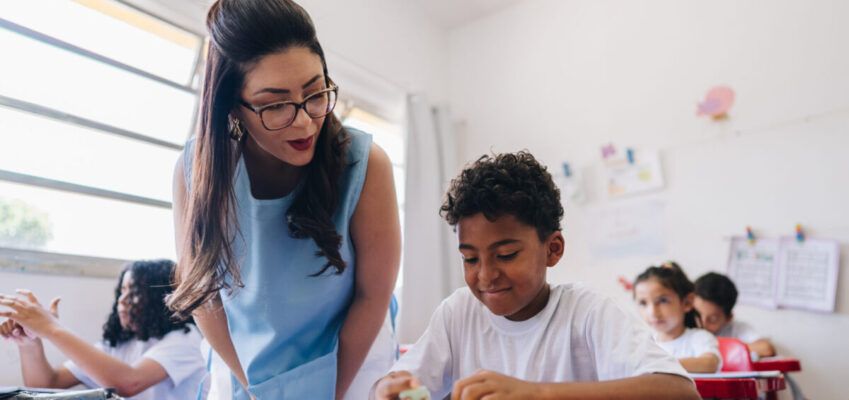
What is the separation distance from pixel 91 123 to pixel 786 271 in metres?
3.09

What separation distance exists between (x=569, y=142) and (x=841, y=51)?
1381mm

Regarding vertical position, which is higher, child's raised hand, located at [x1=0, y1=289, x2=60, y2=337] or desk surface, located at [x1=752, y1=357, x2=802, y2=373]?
child's raised hand, located at [x1=0, y1=289, x2=60, y2=337]

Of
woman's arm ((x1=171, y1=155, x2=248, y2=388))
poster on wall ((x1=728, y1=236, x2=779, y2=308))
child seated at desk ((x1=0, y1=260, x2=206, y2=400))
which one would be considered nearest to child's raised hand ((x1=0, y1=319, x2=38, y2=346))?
child seated at desk ((x1=0, y1=260, x2=206, y2=400))

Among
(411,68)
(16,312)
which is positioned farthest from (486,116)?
(16,312)

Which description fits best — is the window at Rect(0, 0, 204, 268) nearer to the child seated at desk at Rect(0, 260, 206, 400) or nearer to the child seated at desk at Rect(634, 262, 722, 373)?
the child seated at desk at Rect(0, 260, 206, 400)

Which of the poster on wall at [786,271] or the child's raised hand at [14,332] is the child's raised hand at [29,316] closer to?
the child's raised hand at [14,332]

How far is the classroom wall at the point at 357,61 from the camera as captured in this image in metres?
2.13

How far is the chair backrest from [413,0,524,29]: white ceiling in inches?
105

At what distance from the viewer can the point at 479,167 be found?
112 centimetres

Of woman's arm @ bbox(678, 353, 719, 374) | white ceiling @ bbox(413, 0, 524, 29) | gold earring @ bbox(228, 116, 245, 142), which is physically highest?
white ceiling @ bbox(413, 0, 524, 29)

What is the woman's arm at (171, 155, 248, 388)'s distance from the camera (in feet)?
3.63

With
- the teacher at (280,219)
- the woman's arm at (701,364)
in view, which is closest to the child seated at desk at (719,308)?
the woman's arm at (701,364)

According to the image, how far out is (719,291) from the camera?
2760 millimetres

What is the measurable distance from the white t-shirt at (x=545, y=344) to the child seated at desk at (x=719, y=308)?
2.00 meters
